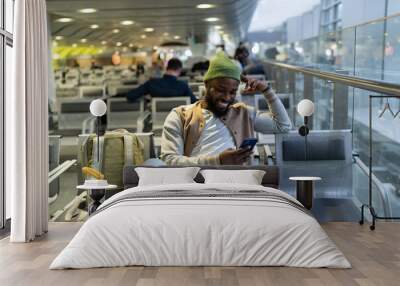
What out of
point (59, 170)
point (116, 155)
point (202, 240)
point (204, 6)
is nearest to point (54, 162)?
point (59, 170)

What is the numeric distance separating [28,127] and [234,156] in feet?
5.75

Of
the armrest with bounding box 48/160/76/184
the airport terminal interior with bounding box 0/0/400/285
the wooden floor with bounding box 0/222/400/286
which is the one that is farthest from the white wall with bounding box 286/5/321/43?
the wooden floor with bounding box 0/222/400/286

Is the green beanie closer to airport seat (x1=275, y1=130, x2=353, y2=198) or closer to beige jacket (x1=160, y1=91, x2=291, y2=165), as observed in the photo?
beige jacket (x1=160, y1=91, x2=291, y2=165)

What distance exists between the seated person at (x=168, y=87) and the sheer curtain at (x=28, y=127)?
4.88 m

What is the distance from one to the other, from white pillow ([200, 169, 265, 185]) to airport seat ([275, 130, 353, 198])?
922 millimetres

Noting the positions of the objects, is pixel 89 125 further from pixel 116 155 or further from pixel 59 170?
pixel 116 155

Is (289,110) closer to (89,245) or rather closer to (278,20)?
(89,245)

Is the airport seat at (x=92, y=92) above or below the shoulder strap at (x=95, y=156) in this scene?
above

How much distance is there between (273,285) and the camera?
15.6 ft

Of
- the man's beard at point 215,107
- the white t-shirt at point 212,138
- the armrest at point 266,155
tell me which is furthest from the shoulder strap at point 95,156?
the armrest at point 266,155

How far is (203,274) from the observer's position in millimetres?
5051

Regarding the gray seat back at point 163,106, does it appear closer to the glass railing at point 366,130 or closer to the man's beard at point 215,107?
the glass railing at point 366,130

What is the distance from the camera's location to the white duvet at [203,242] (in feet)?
17.3

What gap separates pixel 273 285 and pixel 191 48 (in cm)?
3398
